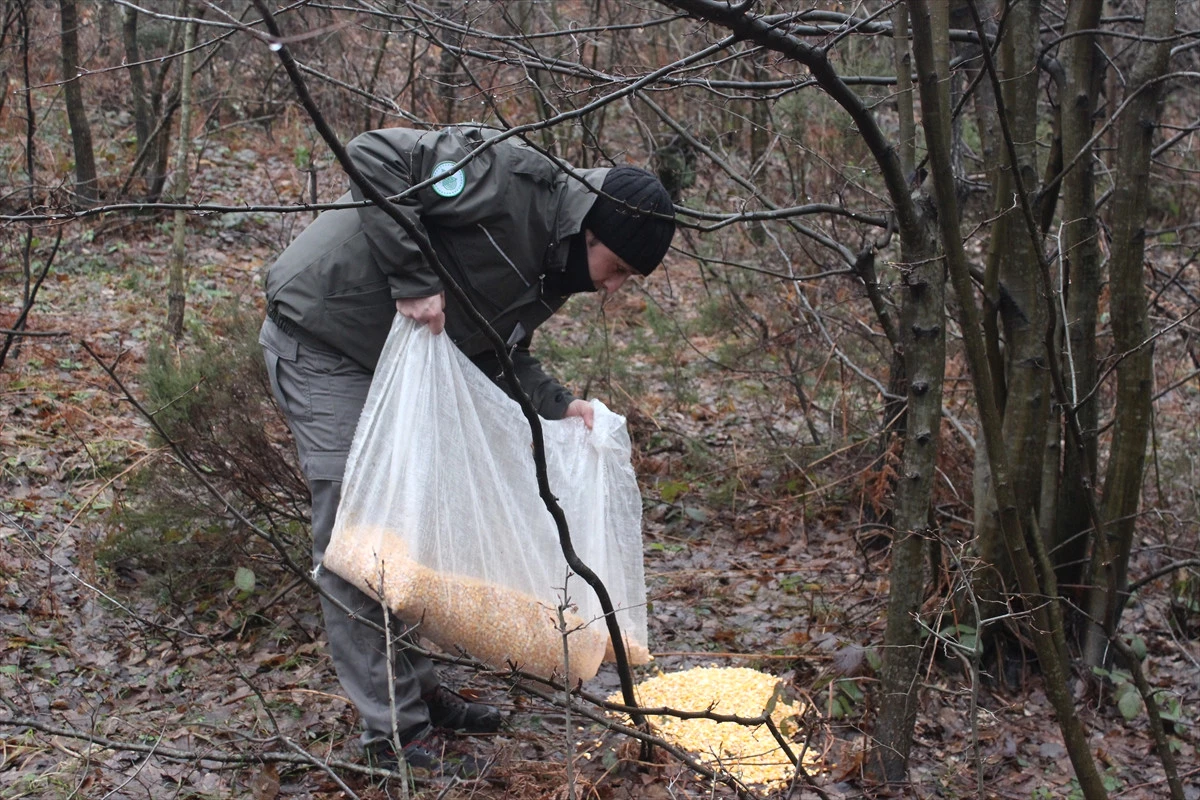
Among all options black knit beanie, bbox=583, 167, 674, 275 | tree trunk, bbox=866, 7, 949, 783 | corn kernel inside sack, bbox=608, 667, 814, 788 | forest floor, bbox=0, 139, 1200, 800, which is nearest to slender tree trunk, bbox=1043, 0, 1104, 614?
forest floor, bbox=0, 139, 1200, 800

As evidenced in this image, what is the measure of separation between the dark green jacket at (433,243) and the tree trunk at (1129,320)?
4.98ft

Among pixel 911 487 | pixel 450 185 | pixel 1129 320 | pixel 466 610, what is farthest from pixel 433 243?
pixel 1129 320

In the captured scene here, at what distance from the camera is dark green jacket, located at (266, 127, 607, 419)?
2424mm

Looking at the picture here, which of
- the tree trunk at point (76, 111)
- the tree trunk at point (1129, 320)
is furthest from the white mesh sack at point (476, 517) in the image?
the tree trunk at point (76, 111)

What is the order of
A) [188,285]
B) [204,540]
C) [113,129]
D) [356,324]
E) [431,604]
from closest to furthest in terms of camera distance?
[431,604] < [356,324] < [204,540] < [188,285] < [113,129]

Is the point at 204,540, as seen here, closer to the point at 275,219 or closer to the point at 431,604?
the point at 431,604

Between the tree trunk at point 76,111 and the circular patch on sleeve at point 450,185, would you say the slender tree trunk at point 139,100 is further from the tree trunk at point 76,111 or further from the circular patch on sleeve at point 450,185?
the circular patch on sleeve at point 450,185

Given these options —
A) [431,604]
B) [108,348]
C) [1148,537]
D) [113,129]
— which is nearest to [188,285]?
[108,348]

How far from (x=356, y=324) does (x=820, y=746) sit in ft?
5.47

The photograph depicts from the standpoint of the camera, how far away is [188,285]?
656cm

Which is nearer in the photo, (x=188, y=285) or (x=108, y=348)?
(x=108, y=348)

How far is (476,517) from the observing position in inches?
101

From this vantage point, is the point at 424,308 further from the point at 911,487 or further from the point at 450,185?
the point at 911,487

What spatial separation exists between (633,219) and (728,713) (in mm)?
1400
